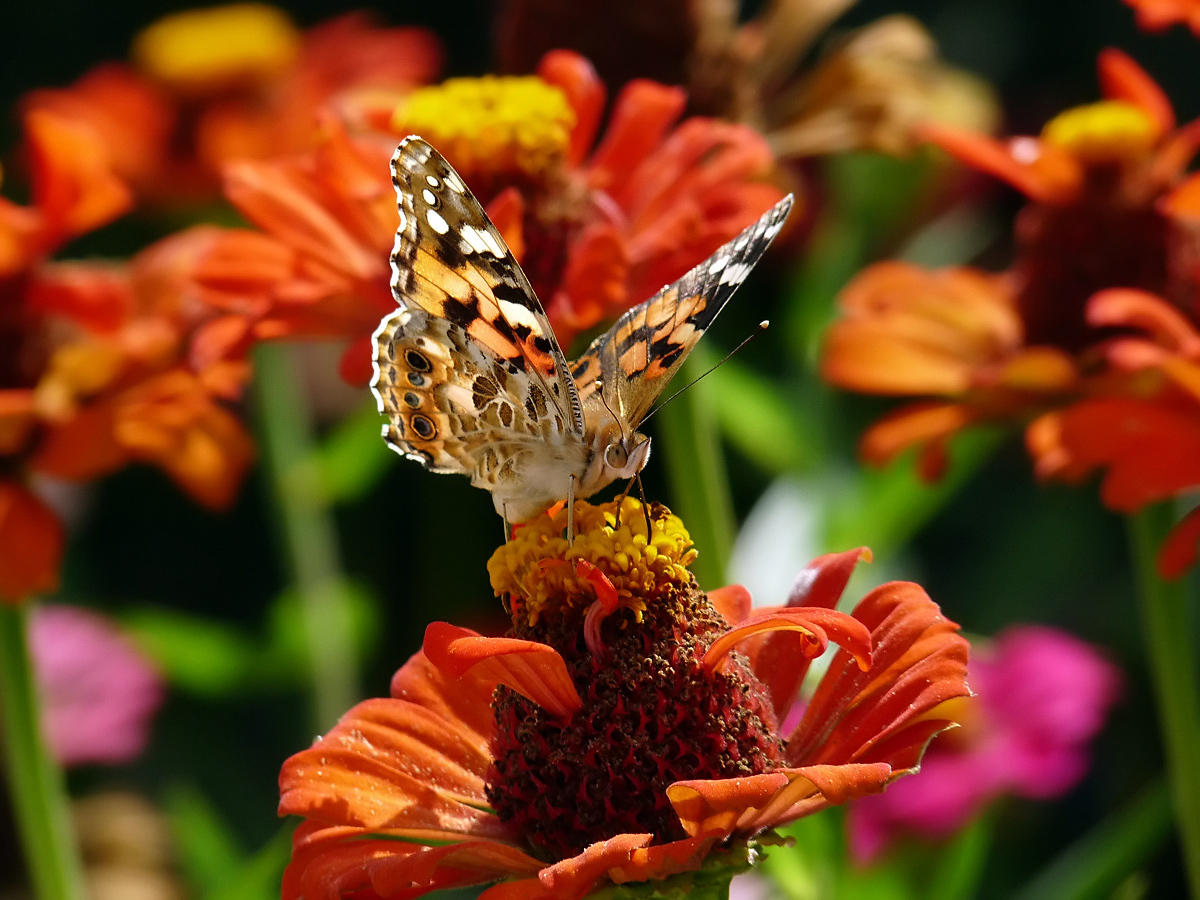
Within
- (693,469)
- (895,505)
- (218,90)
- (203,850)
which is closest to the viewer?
(693,469)

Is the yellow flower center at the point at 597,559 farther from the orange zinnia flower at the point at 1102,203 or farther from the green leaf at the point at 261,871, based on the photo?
the orange zinnia flower at the point at 1102,203

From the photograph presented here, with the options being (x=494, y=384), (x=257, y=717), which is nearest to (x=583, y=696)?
(x=494, y=384)

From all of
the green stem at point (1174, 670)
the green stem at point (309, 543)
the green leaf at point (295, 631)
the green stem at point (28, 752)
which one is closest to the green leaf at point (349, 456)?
the green stem at point (309, 543)

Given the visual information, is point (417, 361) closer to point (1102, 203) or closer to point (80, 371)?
point (80, 371)

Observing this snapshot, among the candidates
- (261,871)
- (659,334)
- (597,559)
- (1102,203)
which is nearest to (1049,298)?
(1102,203)

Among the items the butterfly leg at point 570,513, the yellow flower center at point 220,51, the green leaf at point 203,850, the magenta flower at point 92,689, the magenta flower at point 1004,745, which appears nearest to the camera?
the butterfly leg at point 570,513

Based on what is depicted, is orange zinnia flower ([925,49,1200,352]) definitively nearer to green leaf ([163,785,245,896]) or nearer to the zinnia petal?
the zinnia petal

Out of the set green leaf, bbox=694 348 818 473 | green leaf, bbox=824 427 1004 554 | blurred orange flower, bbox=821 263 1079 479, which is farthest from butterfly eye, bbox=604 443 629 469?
green leaf, bbox=694 348 818 473
